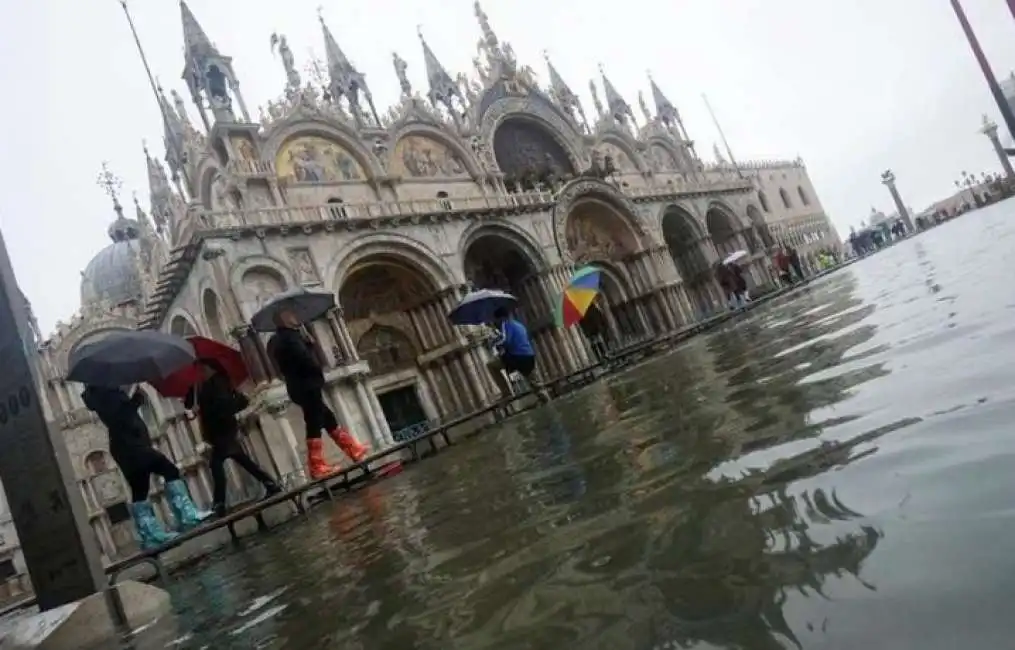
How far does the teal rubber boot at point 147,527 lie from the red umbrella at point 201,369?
146 centimetres

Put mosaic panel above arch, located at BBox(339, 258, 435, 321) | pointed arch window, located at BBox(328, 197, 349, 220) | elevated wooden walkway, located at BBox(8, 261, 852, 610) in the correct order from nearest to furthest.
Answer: elevated wooden walkway, located at BBox(8, 261, 852, 610) < pointed arch window, located at BBox(328, 197, 349, 220) < mosaic panel above arch, located at BBox(339, 258, 435, 321)

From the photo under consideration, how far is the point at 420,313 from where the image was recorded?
68.3 feet

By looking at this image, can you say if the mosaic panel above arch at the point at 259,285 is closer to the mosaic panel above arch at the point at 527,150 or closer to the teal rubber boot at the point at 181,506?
the teal rubber boot at the point at 181,506

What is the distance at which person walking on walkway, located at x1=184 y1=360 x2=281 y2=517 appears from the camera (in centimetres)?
813

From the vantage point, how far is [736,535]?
193cm

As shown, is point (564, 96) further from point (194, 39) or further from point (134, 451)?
point (134, 451)

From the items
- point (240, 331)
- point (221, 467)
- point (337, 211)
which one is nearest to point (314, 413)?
point (221, 467)

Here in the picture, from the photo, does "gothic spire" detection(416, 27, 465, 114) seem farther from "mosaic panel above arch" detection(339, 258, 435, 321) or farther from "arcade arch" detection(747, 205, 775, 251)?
"arcade arch" detection(747, 205, 775, 251)

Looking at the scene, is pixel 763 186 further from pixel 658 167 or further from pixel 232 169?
pixel 232 169

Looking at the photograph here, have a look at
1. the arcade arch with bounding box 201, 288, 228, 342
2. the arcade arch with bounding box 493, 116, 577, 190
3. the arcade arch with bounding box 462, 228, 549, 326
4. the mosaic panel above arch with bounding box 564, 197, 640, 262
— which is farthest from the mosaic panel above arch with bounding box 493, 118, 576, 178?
the arcade arch with bounding box 201, 288, 228, 342

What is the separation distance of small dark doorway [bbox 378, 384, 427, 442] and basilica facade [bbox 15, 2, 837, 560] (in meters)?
0.05

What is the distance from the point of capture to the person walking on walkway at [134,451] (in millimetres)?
7188

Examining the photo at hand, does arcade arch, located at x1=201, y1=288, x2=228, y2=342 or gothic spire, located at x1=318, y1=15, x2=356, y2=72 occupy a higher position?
gothic spire, located at x1=318, y1=15, x2=356, y2=72

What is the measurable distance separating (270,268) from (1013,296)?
15725mm
